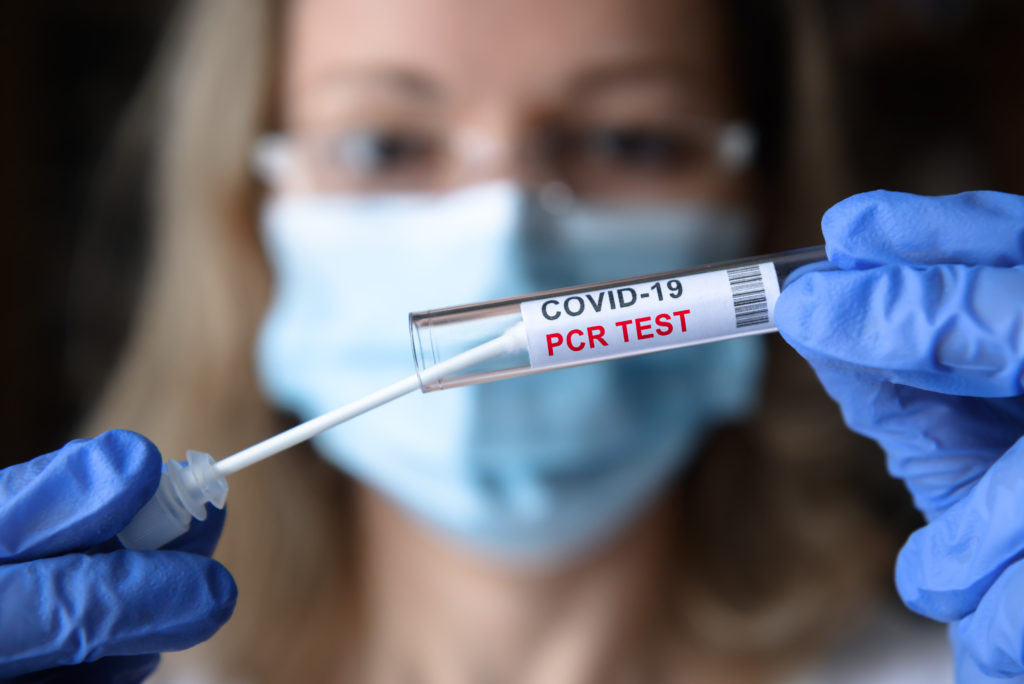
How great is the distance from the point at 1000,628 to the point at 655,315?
490mm

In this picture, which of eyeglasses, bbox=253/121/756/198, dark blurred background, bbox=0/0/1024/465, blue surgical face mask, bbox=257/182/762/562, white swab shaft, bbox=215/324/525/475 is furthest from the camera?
dark blurred background, bbox=0/0/1024/465

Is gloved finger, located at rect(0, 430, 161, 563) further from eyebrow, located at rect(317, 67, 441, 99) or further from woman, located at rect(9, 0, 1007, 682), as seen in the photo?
eyebrow, located at rect(317, 67, 441, 99)

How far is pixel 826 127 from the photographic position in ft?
5.91

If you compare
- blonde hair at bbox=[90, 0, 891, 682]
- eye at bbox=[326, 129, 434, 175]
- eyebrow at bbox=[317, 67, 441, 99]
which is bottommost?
blonde hair at bbox=[90, 0, 891, 682]

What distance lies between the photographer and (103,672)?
96cm

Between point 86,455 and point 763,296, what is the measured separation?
2.66 ft

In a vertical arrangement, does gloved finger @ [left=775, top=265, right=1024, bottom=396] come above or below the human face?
below

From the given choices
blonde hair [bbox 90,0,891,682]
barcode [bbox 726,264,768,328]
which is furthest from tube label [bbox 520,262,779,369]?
blonde hair [bbox 90,0,891,682]

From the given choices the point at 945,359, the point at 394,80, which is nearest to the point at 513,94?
the point at 394,80

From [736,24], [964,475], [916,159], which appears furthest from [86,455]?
[916,159]

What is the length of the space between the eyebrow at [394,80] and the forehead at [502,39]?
0.01m

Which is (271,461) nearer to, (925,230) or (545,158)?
(545,158)

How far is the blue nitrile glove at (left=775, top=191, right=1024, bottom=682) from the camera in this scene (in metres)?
0.80

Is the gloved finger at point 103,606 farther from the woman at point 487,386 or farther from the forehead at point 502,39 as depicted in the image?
the forehead at point 502,39
